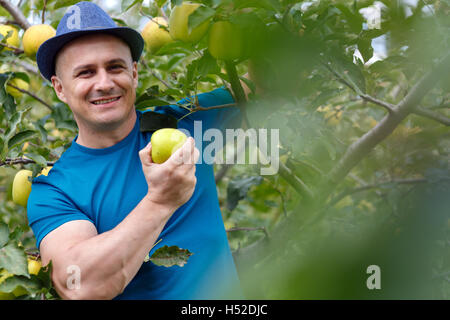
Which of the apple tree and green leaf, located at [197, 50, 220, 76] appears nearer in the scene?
the apple tree

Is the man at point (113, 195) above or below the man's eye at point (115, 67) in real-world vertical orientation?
below

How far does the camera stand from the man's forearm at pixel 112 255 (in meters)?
0.81

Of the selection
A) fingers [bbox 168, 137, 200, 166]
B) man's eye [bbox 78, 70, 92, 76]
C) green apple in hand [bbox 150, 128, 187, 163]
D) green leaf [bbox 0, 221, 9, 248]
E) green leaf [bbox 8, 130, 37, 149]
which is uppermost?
man's eye [bbox 78, 70, 92, 76]

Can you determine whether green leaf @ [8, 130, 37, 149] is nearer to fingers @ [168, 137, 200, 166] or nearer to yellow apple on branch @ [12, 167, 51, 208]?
yellow apple on branch @ [12, 167, 51, 208]

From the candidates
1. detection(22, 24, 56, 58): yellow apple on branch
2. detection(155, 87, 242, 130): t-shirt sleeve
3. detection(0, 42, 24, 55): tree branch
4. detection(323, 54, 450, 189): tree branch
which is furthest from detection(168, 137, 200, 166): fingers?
detection(0, 42, 24, 55): tree branch

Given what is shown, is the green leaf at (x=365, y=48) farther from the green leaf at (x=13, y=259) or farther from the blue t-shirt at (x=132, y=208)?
the green leaf at (x=13, y=259)

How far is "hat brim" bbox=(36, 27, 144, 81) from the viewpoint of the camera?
1.02m

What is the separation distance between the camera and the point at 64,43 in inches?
41.3

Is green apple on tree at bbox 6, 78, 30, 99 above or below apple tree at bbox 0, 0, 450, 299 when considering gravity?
above

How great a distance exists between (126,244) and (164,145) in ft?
0.73

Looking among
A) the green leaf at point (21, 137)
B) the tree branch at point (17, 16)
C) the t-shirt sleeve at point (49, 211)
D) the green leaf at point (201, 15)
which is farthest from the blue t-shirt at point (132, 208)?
the tree branch at point (17, 16)

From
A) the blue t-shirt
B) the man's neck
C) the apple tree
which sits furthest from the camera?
the man's neck
